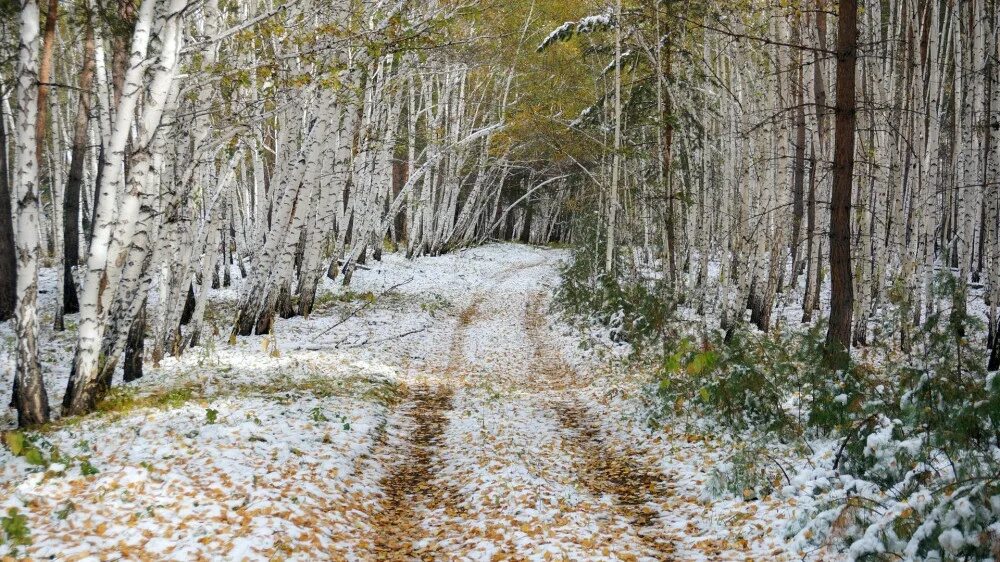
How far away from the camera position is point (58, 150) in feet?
58.7

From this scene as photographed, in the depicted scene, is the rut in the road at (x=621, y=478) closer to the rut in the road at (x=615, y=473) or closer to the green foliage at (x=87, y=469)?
the rut in the road at (x=615, y=473)

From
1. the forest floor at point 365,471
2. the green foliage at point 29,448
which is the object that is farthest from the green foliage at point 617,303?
the green foliage at point 29,448

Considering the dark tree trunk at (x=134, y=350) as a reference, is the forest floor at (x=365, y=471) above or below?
below

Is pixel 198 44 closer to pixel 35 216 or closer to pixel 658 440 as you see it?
pixel 35 216

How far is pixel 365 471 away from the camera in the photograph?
6586mm

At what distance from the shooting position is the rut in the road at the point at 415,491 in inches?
205

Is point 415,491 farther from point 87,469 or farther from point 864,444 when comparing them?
point 864,444

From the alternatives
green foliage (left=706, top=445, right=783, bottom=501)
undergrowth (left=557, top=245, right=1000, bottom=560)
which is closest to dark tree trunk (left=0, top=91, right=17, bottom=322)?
undergrowth (left=557, top=245, right=1000, bottom=560)

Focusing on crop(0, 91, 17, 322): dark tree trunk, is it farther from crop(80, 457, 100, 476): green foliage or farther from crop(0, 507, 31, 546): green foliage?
crop(0, 507, 31, 546): green foliage

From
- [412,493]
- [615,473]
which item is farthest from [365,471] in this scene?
[615,473]

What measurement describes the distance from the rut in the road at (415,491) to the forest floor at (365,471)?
0.08ft

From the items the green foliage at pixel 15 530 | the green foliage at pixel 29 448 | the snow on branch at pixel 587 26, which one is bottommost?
the green foliage at pixel 15 530

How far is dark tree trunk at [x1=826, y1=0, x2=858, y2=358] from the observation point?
7488 mm

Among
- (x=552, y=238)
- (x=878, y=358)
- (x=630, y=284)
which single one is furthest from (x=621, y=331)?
(x=552, y=238)
